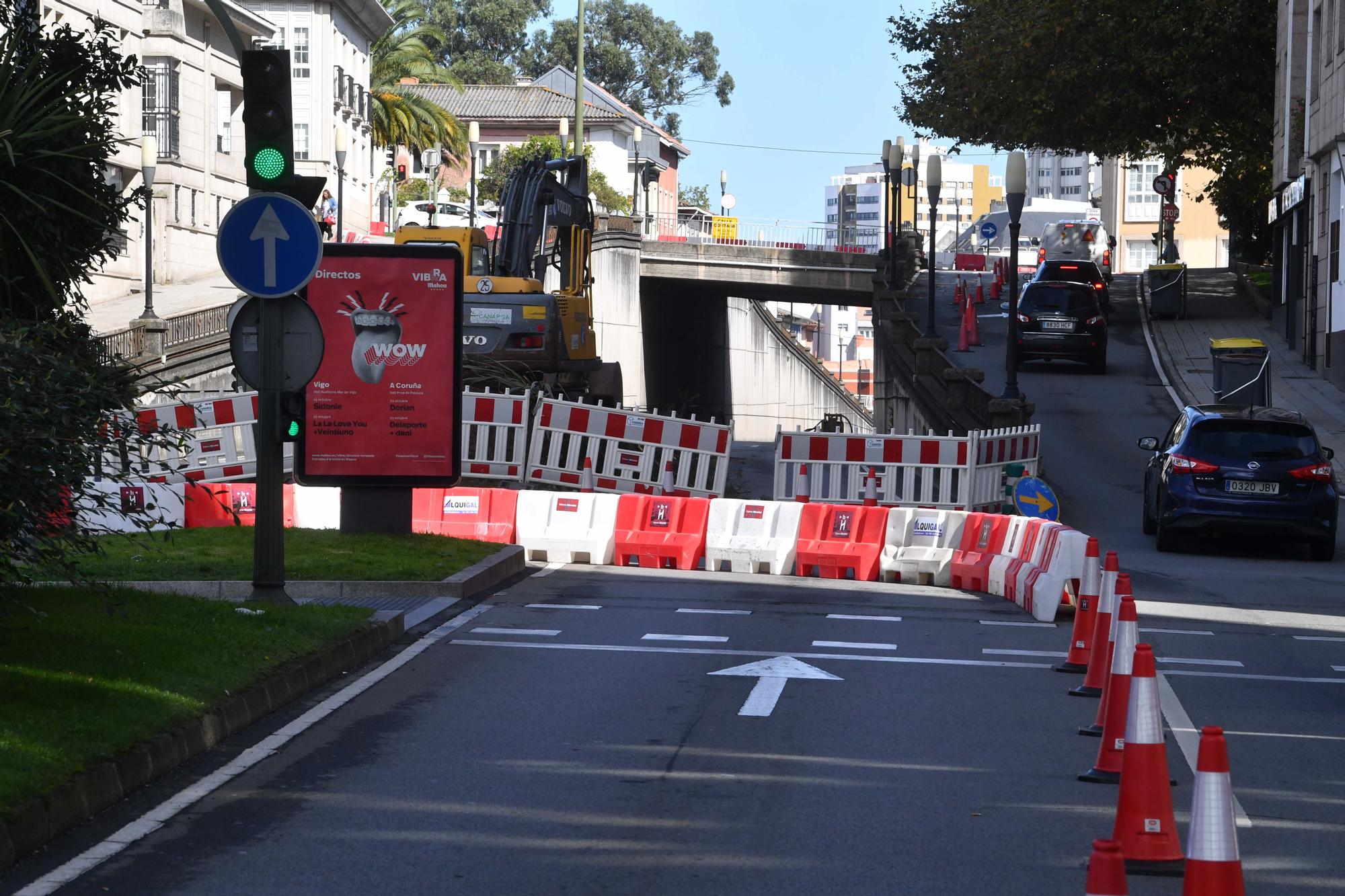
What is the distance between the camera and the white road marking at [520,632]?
39.8 feet

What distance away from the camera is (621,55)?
108m

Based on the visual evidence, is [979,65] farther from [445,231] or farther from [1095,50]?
[445,231]

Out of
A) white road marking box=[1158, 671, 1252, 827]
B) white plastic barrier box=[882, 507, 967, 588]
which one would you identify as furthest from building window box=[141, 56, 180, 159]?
white road marking box=[1158, 671, 1252, 827]

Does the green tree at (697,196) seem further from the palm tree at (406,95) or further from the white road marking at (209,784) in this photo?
the white road marking at (209,784)

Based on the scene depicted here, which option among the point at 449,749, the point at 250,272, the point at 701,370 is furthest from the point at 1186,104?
the point at 449,749

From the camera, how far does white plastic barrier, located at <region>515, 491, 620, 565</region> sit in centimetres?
1736

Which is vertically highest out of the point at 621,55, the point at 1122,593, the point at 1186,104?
the point at 621,55

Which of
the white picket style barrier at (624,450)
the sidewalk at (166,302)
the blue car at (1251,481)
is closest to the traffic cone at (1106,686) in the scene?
the blue car at (1251,481)

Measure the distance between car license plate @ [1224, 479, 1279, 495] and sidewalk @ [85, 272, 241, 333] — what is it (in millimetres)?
27804

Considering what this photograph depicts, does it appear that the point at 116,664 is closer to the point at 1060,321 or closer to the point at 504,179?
the point at 1060,321

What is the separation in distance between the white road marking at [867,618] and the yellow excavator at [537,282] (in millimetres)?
15301

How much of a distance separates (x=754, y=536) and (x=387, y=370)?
393 cm

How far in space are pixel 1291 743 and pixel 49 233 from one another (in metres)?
8.05

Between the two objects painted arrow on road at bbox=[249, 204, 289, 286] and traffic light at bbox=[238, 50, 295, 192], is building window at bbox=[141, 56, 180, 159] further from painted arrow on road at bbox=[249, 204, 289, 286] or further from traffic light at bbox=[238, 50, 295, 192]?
painted arrow on road at bbox=[249, 204, 289, 286]
